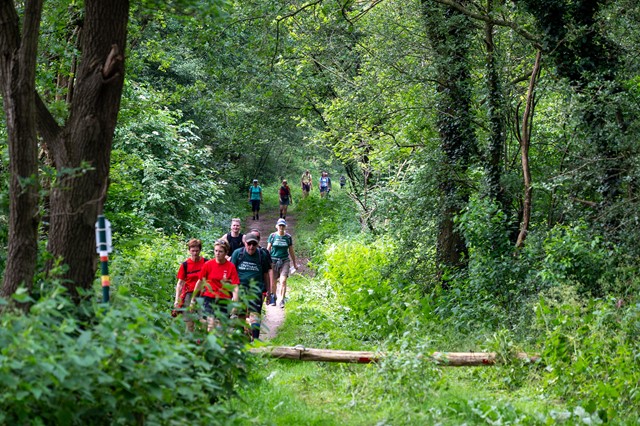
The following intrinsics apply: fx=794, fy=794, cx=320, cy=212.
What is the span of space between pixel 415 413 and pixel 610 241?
17.9 ft

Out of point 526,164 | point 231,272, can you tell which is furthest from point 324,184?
point 231,272

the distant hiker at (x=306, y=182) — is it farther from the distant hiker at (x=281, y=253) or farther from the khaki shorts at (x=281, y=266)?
the khaki shorts at (x=281, y=266)

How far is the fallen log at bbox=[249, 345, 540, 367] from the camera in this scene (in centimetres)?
1010

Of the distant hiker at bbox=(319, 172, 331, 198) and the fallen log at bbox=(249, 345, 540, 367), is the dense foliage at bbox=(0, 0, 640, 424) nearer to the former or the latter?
the fallen log at bbox=(249, 345, 540, 367)

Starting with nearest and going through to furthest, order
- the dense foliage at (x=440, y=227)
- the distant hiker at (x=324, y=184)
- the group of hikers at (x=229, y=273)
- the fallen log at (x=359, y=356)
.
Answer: the dense foliage at (x=440, y=227), the fallen log at (x=359, y=356), the group of hikers at (x=229, y=273), the distant hiker at (x=324, y=184)

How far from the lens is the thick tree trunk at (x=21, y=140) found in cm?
668

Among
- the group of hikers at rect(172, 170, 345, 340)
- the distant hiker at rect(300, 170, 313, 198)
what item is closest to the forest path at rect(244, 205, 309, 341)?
the group of hikers at rect(172, 170, 345, 340)

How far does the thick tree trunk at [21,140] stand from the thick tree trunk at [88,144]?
0.28 metres

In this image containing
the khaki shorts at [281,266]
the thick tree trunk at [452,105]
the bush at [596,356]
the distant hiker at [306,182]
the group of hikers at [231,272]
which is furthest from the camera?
the distant hiker at [306,182]

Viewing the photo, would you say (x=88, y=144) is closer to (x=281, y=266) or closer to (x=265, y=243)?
(x=281, y=266)

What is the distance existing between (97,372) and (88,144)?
2659 mm

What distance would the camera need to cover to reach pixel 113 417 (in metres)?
5.52

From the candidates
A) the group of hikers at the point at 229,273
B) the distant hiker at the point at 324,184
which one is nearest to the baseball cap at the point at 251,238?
the group of hikers at the point at 229,273

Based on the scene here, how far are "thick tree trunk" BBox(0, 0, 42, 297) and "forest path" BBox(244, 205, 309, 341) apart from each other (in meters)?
4.47
